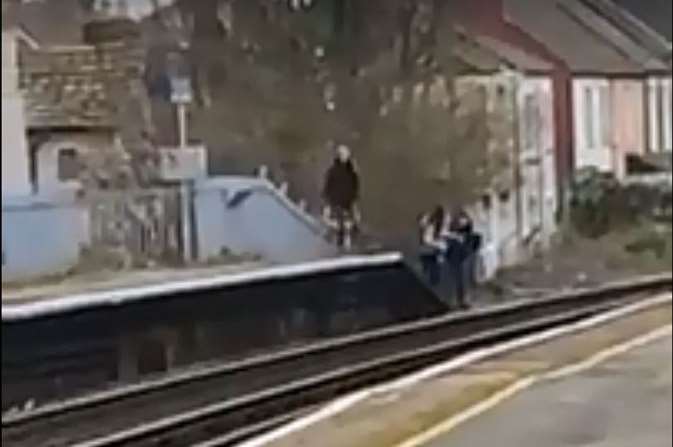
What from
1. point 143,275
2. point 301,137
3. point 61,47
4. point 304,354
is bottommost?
point 304,354

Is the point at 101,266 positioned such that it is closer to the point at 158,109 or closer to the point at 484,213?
the point at 158,109

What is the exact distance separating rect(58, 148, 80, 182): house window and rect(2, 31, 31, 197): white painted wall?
69mm

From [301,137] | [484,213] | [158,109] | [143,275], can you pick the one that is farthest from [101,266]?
[484,213]

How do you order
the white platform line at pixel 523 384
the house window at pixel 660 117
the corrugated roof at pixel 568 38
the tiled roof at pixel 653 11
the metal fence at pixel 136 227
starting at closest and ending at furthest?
the corrugated roof at pixel 568 38 → the tiled roof at pixel 653 11 → the white platform line at pixel 523 384 → the metal fence at pixel 136 227 → the house window at pixel 660 117

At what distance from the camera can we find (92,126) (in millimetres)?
2980

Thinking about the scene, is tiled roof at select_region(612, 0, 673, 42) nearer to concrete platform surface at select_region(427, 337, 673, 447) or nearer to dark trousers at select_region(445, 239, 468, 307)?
concrete platform surface at select_region(427, 337, 673, 447)

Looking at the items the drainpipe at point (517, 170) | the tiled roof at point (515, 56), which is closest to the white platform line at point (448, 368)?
the drainpipe at point (517, 170)

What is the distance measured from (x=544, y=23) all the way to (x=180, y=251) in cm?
152

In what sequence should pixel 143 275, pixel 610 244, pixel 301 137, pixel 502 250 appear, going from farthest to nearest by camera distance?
1. pixel 610 244
2. pixel 502 250
3. pixel 143 275
4. pixel 301 137

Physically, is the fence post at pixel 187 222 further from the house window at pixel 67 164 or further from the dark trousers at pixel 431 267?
the dark trousers at pixel 431 267

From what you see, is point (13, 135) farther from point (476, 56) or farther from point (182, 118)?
point (476, 56)

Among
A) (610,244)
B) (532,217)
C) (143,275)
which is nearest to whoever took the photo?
(143,275)

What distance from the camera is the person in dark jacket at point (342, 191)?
97.2 inches

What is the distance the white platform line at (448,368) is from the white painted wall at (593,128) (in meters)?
0.41
